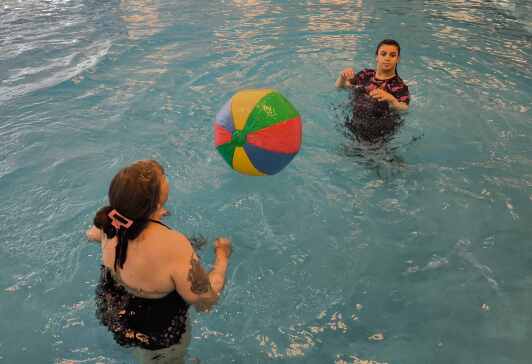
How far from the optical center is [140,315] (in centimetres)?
234

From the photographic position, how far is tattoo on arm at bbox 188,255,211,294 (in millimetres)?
2201

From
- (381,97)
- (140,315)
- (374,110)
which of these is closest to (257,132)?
(140,315)

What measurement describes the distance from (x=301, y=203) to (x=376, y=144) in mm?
1325

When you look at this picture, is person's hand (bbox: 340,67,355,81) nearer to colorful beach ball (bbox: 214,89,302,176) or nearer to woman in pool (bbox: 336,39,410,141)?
woman in pool (bbox: 336,39,410,141)

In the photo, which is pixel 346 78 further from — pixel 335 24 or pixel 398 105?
pixel 335 24

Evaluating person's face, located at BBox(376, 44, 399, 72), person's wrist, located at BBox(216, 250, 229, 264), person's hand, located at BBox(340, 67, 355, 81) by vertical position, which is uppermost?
person's face, located at BBox(376, 44, 399, 72)

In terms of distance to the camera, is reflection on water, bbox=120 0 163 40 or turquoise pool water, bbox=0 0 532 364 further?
reflection on water, bbox=120 0 163 40

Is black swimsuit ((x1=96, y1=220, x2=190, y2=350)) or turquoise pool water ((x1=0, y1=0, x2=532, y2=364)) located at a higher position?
black swimsuit ((x1=96, y1=220, x2=190, y2=350))

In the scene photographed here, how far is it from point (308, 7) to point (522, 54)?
658 cm

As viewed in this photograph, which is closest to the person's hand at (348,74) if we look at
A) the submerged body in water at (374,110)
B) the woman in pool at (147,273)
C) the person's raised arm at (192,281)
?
the submerged body in water at (374,110)

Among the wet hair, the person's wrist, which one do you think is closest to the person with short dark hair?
the person's wrist

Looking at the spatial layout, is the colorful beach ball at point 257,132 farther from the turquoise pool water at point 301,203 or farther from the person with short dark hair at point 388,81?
the person with short dark hair at point 388,81

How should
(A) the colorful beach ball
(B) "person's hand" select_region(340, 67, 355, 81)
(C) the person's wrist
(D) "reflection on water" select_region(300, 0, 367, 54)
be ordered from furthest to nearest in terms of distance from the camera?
(D) "reflection on water" select_region(300, 0, 367, 54) → (B) "person's hand" select_region(340, 67, 355, 81) → (A) the colorful beach ball → (C) the person's wrist

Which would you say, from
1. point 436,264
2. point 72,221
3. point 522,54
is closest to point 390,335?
point 436,264
